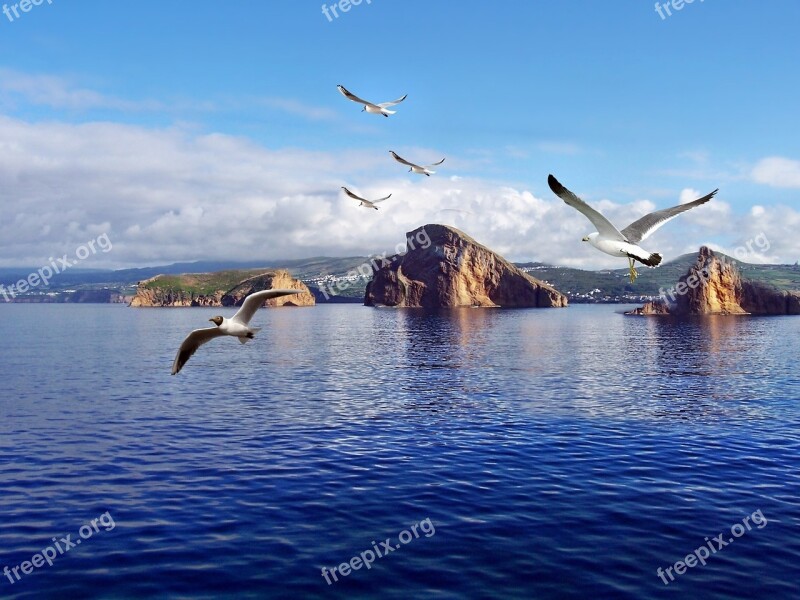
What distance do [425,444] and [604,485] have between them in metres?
11.2

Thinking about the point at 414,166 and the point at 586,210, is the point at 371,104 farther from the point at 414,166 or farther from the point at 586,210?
the point at 586,210

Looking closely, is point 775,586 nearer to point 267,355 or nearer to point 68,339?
point 267,355

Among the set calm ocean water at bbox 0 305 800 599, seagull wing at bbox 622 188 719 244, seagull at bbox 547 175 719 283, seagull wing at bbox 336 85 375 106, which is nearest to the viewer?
seagull at bbox 547 175 719 283

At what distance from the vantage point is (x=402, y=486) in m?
29.2

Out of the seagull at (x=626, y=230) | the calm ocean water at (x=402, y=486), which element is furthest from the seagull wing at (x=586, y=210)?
the calm ocean water at (x=402, y=486)

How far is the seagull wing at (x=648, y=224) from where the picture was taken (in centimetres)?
1972

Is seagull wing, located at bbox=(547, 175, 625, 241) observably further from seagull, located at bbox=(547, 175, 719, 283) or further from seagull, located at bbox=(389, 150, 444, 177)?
seagull, located at bbox=(389, 150, 444, 177)

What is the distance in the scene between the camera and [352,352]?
99812 millimetres

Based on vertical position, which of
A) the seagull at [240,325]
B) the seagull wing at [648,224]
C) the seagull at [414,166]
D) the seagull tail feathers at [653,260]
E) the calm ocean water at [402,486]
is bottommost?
the calm ocean water at [402,486]

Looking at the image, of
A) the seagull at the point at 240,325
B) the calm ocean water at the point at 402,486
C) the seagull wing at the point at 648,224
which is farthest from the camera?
the calm ocean water at the point at 402,486

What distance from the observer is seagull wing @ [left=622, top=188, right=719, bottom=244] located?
19719 mm

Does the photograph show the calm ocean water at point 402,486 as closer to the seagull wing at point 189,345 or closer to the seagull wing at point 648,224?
the seagull wing at point 189,345

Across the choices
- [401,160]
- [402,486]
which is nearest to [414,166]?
[401,160]

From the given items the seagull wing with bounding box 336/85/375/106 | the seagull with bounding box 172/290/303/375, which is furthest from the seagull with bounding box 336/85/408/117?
the seagull with bounding box 172/290/303/375
